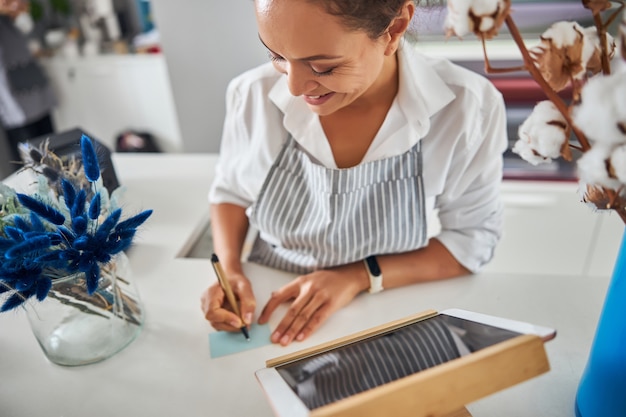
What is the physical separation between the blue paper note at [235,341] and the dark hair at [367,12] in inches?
19.2

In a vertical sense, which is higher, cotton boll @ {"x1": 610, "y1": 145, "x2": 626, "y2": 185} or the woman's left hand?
cotton boll @ {"x1": 610, "y1": 145, "x2": 626, "y2": 185}

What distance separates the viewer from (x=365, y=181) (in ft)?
2.98

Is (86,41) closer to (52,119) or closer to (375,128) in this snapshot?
(52,119)

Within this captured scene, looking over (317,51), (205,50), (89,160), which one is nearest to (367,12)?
(317,51)

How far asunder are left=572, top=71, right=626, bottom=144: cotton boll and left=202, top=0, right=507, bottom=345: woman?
430mm

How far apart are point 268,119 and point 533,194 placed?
1000 millimetres

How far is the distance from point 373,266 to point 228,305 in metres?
0.26

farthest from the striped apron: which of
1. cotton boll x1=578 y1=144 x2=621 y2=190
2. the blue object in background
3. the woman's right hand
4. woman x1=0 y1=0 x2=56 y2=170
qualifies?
the blue object in background

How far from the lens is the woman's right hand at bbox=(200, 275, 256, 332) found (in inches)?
32.7

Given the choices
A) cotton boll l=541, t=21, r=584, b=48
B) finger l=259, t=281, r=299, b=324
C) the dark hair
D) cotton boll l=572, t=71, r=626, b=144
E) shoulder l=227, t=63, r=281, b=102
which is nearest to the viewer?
cotton boll l=572, t=71, r=626, b=144

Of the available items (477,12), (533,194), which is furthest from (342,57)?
(533,194)

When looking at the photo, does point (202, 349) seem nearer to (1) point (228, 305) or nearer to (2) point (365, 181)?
(1) point (228, 305)

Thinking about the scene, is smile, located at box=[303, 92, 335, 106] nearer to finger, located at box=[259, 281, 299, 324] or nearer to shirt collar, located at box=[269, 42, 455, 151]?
shirt collar, located at box=[269, 42, 455, 151]

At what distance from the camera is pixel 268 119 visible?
952 millimetres
